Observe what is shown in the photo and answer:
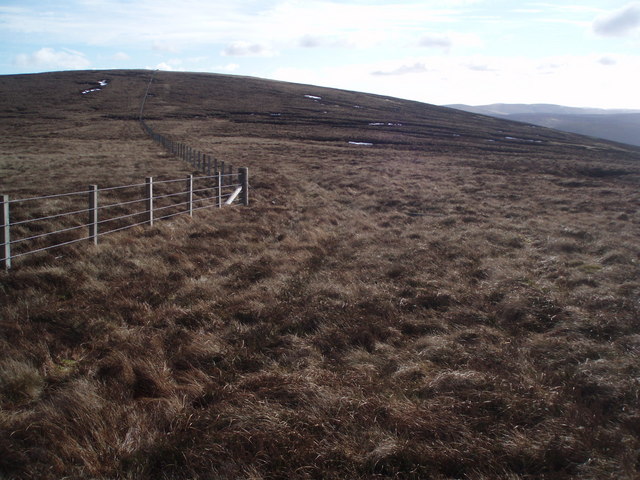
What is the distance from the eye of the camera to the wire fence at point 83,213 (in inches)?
328

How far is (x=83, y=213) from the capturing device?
11.4 metres

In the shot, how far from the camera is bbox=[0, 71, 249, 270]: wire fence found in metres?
8.40

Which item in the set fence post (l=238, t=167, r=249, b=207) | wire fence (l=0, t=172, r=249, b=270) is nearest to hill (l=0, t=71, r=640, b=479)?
wire fence (l=0, t=172, r=249, b=270)

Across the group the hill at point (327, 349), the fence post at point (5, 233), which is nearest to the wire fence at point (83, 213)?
the fence post at point (5, 233)

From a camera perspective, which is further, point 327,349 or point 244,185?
point 244,185

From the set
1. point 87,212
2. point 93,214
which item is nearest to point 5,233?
point 93,214

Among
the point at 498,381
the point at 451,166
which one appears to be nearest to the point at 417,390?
the point at 498,381

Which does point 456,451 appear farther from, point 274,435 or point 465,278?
point 465,278

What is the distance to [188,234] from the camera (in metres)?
10.0

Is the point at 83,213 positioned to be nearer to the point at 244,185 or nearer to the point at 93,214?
the point at 93,214

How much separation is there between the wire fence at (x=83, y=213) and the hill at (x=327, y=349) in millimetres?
518

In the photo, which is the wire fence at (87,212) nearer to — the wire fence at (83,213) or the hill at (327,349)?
the wire fence at (83,213)

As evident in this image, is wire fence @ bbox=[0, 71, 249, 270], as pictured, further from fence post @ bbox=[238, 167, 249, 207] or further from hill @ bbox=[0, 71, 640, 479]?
hill @ bbox=[0, 71, 640, 479]

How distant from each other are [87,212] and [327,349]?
895 centimetres
